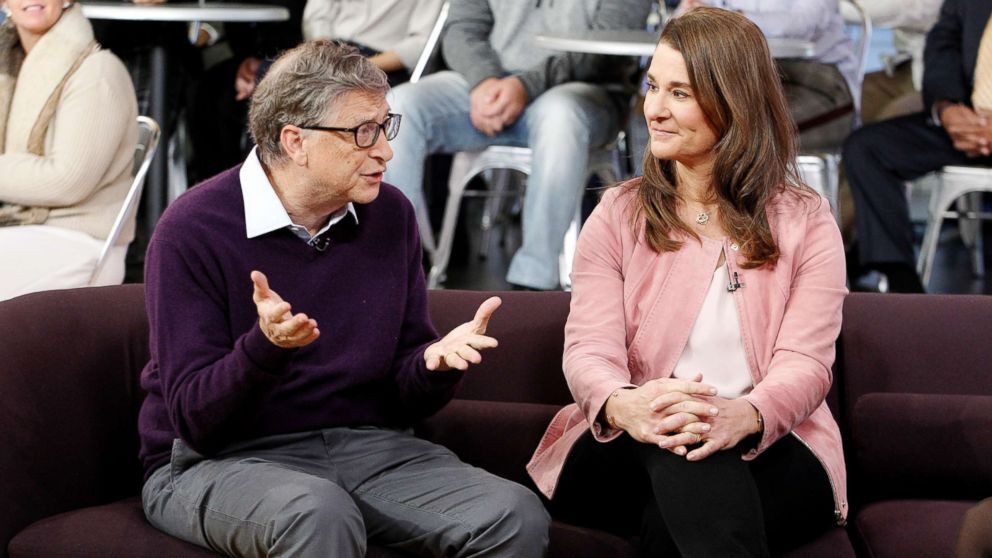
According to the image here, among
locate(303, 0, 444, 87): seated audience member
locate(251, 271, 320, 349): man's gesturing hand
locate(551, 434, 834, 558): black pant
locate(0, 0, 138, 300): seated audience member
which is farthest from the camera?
locate(303, 0, 444, 87): seated audience member

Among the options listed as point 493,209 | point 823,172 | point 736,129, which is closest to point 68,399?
point 736,129

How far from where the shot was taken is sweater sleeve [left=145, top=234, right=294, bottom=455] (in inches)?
83.4

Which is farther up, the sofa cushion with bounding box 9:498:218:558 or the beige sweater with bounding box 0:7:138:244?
the beige sweater with bounding box 0:7:138:244

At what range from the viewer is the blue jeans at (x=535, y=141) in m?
4.11

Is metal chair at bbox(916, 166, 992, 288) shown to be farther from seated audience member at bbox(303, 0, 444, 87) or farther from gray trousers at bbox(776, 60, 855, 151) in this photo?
seated audience member at bbox(303, 0, 444, 87)

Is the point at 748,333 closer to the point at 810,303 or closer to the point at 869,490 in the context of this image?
the point at 810,303

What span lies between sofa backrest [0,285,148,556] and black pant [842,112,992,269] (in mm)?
2643

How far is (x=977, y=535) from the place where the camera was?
178 cm

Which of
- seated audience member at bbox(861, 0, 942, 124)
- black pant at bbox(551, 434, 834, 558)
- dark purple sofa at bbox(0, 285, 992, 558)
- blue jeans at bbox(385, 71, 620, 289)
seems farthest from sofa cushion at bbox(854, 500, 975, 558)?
seated audience member at bbox(861, 0, 942, 124)

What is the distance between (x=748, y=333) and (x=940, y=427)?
0.49 m

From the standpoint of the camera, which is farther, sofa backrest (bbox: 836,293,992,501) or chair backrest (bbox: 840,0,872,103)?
chair backrest (bbox: 840,0,872,103)

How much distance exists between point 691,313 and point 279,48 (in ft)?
10.3

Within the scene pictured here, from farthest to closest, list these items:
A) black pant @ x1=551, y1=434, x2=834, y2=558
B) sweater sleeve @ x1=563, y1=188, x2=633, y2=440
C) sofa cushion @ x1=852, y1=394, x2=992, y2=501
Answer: sofa cushion @ x1=852, y1=394, x2=992, y2=501, sweater sleeve @ x1=563, y1=188, x2=633, y2=440, black pant @ x1=551, y1=434, x2=834, y2=558

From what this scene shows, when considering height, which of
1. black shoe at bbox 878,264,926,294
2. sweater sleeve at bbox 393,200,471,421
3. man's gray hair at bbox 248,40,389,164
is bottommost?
black shoe at bbox 878,264,926,294
